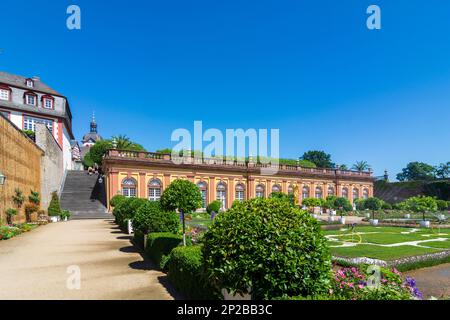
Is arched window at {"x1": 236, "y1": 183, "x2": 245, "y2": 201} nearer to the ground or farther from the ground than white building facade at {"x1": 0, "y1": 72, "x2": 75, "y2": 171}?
nearer to the ground

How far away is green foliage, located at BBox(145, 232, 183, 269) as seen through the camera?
945 centimetres

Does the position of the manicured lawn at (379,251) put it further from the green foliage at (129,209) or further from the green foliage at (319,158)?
the green foliage at (319,158)

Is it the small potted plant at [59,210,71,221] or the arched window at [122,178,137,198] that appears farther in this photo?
the arched window at [122,178,137,198]

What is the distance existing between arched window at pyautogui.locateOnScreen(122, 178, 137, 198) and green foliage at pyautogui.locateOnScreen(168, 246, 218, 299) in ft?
89.3

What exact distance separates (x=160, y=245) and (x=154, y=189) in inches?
1031

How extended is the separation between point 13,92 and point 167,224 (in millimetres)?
40977

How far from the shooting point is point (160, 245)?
975cm

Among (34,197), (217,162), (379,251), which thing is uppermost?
(217,162)

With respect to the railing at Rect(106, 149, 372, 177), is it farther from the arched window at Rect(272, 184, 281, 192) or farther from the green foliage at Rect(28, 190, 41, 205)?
the green foliage at Rect(28, 190, 41, 205)

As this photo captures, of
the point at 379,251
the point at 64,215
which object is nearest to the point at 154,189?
the point at 64,215

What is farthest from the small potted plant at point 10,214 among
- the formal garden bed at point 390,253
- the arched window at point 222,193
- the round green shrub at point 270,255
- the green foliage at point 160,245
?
the arched window at point 222,193

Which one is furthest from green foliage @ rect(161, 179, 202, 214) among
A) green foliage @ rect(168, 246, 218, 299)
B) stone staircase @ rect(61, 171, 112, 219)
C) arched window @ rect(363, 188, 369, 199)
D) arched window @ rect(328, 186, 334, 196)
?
arched window @ rect(363, 188, 369, 199)

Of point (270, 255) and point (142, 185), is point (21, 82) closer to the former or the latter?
point (142, 185)
